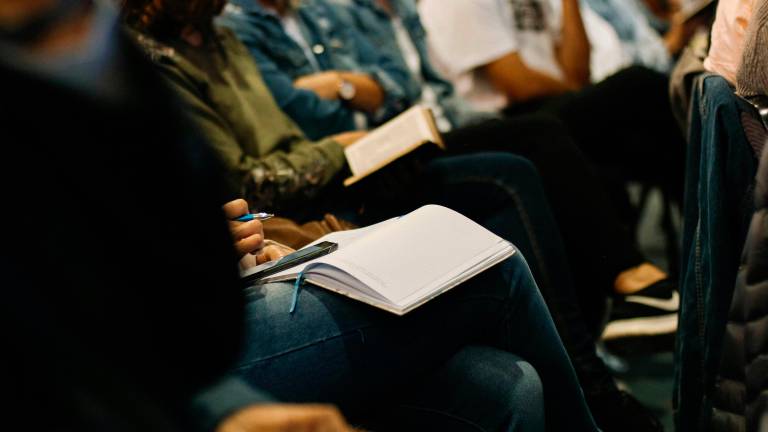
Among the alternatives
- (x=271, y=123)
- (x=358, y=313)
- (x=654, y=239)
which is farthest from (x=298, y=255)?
(x=654, y=239)

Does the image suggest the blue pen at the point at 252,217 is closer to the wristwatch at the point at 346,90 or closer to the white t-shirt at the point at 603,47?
the wristwatch at the point at 346,90

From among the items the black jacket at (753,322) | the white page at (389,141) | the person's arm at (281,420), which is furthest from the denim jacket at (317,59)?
the person's arm at (281,420)

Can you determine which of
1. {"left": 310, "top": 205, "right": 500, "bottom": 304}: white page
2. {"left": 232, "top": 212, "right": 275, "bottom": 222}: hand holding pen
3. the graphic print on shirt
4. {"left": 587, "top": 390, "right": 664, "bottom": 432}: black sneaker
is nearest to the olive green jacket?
{"left": 232, "top": 212, "right": 275, "bottom": 222}: hand holding pen

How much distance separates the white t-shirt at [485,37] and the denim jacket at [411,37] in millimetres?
29

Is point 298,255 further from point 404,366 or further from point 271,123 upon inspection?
point 271,123

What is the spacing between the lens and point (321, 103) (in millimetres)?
1875

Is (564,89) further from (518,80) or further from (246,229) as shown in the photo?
(246,229)

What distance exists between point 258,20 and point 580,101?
847mm

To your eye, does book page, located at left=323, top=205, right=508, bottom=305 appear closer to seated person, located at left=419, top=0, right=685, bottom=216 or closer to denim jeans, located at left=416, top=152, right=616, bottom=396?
denim jeans, located at left=416, top=152, right=616, bottom=396

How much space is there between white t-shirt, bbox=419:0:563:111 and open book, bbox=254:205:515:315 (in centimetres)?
128

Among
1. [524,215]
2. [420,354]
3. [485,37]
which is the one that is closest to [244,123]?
[524,215]

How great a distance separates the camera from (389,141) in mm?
1505

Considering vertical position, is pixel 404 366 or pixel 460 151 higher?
pixel 404 366

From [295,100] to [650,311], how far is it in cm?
89
